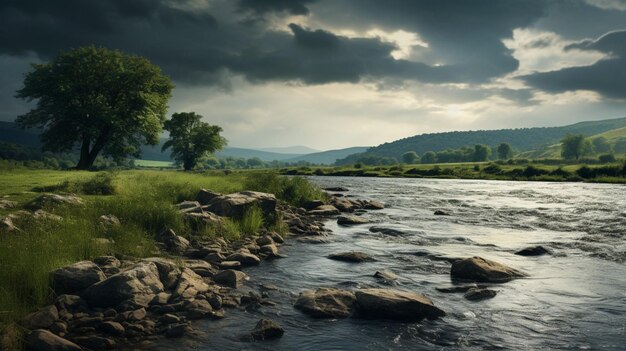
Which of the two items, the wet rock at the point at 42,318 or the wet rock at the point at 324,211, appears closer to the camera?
the wet rock at the point at 42,318

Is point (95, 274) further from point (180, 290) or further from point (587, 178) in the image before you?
point (587, 178)

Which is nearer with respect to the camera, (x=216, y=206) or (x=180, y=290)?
(x=180, y=290)

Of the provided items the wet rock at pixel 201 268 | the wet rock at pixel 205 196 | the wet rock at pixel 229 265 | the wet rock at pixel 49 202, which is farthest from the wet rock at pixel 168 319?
the wet rock at pixel 205 196

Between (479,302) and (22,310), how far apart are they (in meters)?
10.5

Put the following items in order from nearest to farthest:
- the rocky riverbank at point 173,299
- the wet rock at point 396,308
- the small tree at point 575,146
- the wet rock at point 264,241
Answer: the rocky riverbank at point 173,299 → the wet rock at point 396,308 → the wet rock at point 264,241 → the small tree at point 575,146

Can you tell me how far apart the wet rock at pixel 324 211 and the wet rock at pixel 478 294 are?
17.9m

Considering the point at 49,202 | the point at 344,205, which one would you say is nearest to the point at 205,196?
the point at 49,202

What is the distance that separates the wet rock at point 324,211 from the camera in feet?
96.0

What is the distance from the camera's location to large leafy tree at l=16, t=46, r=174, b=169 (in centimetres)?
4250

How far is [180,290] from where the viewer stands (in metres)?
9.96

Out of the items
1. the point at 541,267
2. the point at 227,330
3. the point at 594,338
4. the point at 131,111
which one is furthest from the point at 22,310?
the point at 131,111

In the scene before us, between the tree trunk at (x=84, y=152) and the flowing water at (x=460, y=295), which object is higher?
the tree trunk at (x=84, y=152)

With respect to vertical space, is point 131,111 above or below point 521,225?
above

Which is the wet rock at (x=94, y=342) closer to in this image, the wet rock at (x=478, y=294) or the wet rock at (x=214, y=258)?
the wet rock at (x=214, y=258)
